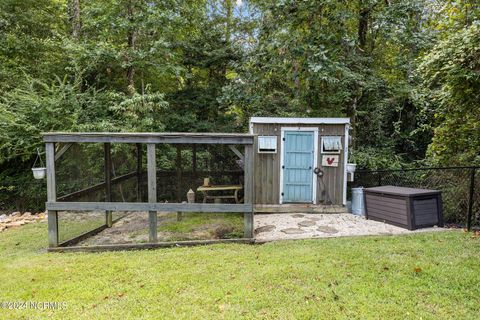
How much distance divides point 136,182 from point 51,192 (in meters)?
2.46

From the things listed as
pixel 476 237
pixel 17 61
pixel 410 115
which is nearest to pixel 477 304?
pixel 476 237

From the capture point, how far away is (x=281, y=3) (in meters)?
6.68

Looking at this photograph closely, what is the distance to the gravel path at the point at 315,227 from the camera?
4910mm

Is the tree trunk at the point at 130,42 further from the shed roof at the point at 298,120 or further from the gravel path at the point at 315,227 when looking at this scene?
the gravel path at the point at 315,227

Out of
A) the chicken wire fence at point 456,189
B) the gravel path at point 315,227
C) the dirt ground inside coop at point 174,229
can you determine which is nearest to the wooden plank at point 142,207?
the dirt ground inside coop at point 174,229

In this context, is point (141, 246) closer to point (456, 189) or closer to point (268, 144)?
point (268, 144)

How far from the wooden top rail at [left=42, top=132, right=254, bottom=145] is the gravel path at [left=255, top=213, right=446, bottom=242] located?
171 centimetres

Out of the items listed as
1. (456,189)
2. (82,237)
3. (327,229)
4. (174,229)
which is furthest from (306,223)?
(82,237)

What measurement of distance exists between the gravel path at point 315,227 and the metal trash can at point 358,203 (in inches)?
7.4

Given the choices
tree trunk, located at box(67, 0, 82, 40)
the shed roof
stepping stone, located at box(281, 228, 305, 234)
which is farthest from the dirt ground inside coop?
tree trunk, located at box(67, 0, 82, 40)

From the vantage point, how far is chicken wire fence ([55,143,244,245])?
17.1ft

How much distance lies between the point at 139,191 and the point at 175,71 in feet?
11.2

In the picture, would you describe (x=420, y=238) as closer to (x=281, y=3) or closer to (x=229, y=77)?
(x=281, y=3)

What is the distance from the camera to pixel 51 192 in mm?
4547
